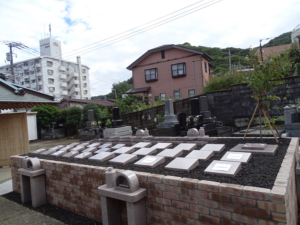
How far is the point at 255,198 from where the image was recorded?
197 cm

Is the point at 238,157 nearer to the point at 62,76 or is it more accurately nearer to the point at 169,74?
the point at 169,74

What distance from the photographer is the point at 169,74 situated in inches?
859

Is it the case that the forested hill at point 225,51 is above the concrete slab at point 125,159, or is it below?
above

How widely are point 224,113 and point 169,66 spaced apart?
11.1 meters

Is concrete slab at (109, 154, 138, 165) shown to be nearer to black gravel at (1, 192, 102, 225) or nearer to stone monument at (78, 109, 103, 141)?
black gravel at (1, 192, 102, 225)

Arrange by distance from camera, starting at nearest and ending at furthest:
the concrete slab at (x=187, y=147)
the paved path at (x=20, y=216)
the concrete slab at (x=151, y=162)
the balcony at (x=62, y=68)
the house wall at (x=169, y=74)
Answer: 1. the concrete slab at (x=151, y=162)
2. the paved path at (x=20, y=216)
3. the concrete slab at (x=187, y=147)
4. the house wall at (x=169, y=74)
5. the balcony at (x=62, y=68)

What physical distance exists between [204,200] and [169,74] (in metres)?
20.2

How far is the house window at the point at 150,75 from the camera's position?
22500 mm

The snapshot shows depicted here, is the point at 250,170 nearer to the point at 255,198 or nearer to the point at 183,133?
the point at 255,198

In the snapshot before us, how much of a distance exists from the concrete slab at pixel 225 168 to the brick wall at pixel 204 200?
1.15 ft

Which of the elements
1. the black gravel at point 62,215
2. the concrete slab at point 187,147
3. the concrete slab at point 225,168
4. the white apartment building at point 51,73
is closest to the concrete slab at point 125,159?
the concrete slab at point 187,147

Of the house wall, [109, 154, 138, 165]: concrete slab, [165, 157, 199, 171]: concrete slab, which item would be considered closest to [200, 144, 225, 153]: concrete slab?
[165, 157, 199, 171]: concrete slab

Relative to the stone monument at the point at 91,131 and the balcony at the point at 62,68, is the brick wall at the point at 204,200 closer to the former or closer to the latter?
the stone monument at the point at 91,131

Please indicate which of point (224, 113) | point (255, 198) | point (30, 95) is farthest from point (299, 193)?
point (224, 113)
